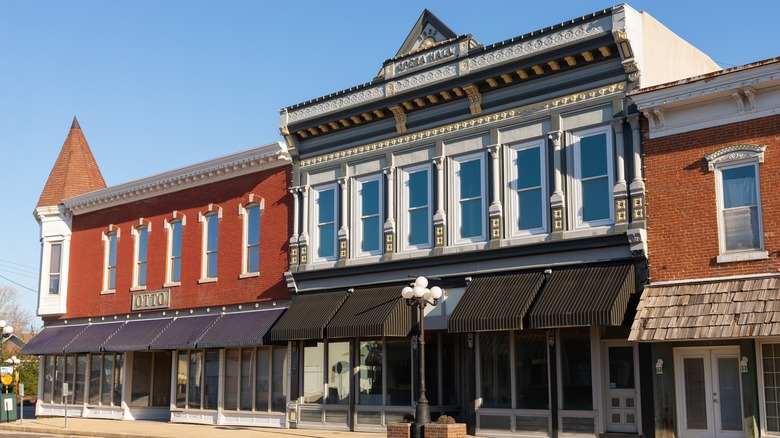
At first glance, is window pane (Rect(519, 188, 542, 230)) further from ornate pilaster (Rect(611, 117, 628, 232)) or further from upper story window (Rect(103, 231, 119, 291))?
upper story window (Rect(103, 231, 119, 291))

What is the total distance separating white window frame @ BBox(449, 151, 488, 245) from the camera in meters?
23.8

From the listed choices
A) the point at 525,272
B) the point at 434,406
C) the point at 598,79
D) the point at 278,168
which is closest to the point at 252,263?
the point at 278,168

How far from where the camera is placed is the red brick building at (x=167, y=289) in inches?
1179

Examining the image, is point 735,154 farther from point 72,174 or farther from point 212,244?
point 72,174

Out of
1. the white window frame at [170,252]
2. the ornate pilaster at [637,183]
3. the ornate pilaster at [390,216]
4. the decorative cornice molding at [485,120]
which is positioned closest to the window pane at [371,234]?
the ornate pilaster at [390,216]

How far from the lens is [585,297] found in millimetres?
20391

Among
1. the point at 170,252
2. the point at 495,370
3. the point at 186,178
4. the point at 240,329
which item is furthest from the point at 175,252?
the point at 495,370

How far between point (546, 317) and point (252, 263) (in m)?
13.2

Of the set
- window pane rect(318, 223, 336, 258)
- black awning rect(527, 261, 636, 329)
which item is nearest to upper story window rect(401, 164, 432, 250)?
window pane rect(318, 223, 336, 258)

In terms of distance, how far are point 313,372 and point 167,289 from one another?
28.5 ft

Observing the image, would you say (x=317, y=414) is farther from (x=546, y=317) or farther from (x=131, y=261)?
(x=131, y=261)

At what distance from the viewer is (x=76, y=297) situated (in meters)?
38.4

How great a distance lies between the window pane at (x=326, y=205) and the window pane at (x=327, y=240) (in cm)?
25

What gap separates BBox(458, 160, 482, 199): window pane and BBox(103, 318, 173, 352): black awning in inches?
553
